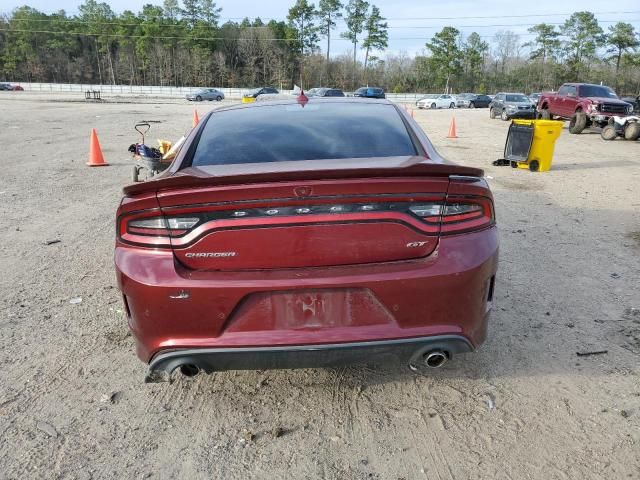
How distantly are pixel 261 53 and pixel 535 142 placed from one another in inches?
Answer: 3652

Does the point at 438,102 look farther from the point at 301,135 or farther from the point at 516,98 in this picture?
the point at 301,135

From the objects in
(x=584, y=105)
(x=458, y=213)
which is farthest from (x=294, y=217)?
(x=584, y=105)

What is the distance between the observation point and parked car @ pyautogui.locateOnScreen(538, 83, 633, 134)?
62.6 ft

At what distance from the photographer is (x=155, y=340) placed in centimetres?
243

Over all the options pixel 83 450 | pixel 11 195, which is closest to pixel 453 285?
pixel 83 450

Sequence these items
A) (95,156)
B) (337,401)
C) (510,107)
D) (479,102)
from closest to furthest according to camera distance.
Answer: (337,401) < (95,156) < (510,107) < (479,102)

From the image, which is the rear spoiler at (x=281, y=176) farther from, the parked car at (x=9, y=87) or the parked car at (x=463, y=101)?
the parked car at (x=9, y=87)

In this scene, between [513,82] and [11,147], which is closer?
[11,147]

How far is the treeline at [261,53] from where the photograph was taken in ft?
272

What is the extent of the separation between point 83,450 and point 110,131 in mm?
17311

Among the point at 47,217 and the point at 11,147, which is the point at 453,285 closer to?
the point at 47,217

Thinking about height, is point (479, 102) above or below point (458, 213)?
below

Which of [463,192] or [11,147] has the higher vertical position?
[463,192]

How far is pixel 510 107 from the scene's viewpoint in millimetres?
28609
